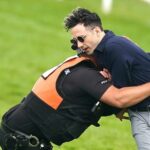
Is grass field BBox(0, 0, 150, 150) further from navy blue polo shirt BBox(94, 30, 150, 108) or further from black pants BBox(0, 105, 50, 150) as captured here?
navy blue polo shirt BBox(94, 30, 150, 108)

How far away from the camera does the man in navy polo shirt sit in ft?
24.1

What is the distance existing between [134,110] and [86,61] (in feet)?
2.25

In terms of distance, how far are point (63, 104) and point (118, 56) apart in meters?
0.80

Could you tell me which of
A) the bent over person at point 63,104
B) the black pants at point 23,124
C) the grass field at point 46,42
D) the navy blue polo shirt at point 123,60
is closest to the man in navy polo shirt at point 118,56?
the navy blue polo shirt at point 123,60

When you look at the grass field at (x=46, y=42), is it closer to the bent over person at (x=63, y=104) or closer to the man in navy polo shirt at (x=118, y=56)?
the bent over person at (x=63, y=104)

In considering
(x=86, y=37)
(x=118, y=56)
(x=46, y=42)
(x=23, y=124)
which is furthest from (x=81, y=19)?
(x=46, y=42)

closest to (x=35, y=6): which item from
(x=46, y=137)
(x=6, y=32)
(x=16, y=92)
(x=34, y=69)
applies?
(x=6, y=32)

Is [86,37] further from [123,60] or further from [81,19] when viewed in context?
[123,60]

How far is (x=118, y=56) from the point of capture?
7301 mm

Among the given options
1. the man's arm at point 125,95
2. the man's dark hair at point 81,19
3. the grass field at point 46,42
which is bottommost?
the grass field at point 46,42

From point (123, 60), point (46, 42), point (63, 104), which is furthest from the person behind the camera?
point (46, 42)

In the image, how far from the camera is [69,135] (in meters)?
7.83

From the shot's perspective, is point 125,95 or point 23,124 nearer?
point 125,95

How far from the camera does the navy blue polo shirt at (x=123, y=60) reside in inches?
288
